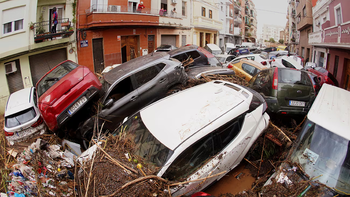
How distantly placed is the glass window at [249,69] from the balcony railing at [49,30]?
995 centimetres

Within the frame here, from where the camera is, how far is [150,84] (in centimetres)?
547

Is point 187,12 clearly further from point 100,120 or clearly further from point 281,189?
point 281,189

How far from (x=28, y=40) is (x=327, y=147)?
12951mm

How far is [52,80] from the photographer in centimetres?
529

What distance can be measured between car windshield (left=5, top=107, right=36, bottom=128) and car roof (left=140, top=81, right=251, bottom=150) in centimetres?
310

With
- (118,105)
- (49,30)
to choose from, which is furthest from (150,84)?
(49,30)

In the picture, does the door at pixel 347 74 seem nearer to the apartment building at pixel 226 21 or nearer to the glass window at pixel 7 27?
the glass window at pixel 7 27

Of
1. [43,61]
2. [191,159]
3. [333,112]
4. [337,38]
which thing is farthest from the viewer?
[337,38]

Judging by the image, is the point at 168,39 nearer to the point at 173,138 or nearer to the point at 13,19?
the point at 13,19

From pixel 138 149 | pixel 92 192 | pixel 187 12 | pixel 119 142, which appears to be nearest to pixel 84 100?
pixel 119 142

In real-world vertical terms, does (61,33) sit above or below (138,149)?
above

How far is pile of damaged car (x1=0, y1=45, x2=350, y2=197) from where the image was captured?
2967 millimetres

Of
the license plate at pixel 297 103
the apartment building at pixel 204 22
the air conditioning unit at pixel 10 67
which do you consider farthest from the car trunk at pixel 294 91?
the apartment building at pixel 204 22

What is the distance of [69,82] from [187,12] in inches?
900
